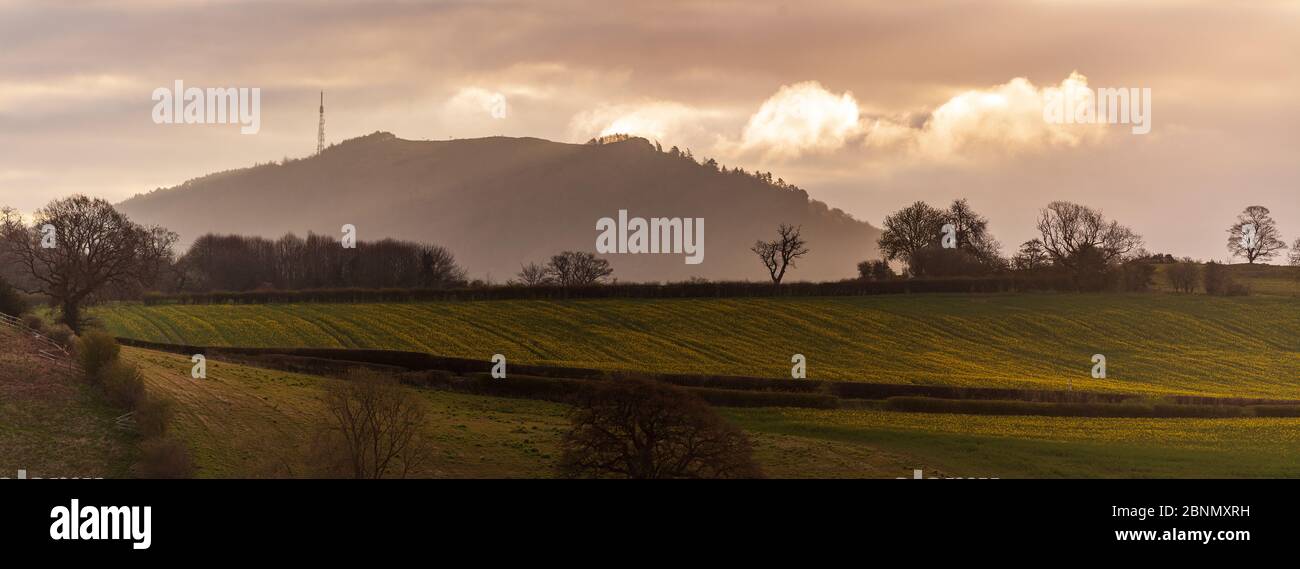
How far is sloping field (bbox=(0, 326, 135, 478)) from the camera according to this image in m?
40.8

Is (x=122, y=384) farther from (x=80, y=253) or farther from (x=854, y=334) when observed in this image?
(x=854, y=334)

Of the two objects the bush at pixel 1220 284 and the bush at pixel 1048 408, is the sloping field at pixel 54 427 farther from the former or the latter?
the bush at pixel 1220 284

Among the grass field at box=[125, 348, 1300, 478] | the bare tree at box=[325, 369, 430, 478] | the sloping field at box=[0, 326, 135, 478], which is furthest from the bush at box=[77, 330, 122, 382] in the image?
the bare tree at box=[325, 369, 430, 478]

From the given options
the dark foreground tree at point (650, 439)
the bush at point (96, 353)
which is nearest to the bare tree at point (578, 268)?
the bush at point (96, 353)

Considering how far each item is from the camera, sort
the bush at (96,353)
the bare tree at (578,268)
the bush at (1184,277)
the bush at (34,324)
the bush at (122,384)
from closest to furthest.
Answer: the bush at (122,384)
the bush at (96,353)
the bush at (34,324)
the bush at (1184,277)
the bare tree at (578,268)

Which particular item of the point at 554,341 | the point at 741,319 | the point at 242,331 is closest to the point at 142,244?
the point at 242,331

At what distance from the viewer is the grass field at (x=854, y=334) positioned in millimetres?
79500

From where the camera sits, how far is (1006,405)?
6169 cm

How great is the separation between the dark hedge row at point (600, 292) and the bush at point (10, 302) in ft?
128

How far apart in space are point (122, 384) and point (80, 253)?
42.8m

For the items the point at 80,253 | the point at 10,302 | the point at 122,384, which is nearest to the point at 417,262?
the point at 80,253

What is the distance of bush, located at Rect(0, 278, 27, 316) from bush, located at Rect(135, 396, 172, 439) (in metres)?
26.5

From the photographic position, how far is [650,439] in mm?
37000

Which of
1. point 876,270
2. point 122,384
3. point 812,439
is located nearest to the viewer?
point 122,384
